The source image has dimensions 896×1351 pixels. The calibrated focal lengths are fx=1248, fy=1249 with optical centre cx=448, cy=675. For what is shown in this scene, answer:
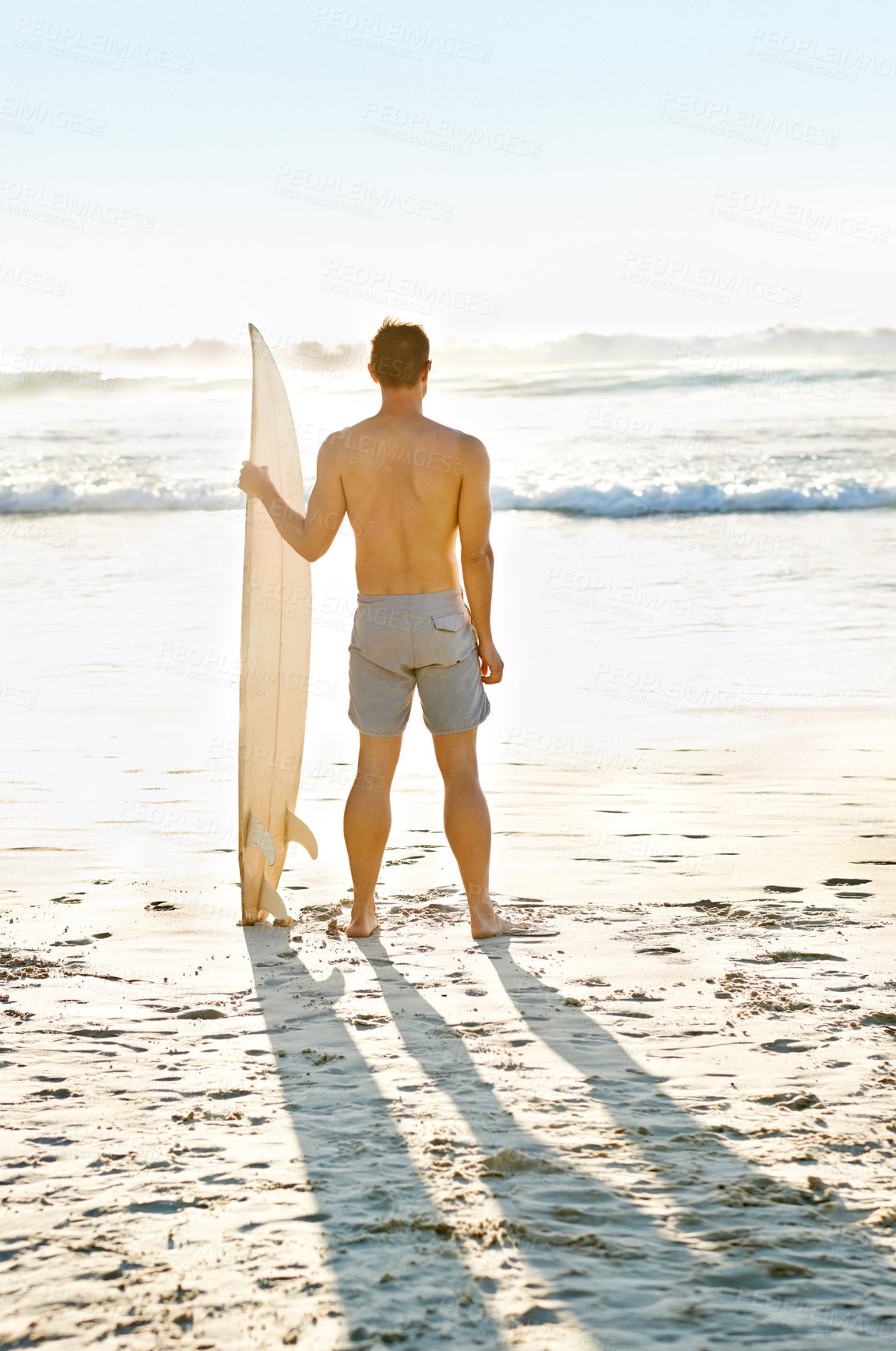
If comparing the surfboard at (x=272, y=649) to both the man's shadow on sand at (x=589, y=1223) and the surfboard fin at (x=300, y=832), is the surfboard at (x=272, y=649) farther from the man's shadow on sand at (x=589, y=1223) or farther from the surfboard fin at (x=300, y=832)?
the man's shadow on sand at (x=589, y=1223)

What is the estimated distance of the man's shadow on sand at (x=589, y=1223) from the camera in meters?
1.87

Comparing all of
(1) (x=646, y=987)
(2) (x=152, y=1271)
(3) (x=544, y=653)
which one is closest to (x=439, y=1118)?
(2) (x=152, y=1271)

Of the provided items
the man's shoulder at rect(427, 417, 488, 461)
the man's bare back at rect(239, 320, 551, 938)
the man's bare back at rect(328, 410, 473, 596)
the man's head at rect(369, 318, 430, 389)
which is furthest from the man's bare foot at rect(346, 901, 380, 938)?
the man's head at rect(369, 318, 430, 389)

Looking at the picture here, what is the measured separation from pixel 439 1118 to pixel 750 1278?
0.75 meters

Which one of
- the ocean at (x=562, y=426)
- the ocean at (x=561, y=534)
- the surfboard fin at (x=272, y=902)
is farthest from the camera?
the ocean at (x=562, y=426)

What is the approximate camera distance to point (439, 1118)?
250 centimetres

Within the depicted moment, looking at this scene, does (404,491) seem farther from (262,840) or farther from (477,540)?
(262,840)

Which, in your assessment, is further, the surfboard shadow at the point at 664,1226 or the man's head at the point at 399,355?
the man's head at the point at 399,355

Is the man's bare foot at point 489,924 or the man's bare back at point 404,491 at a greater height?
the man's bare back at point 404,491

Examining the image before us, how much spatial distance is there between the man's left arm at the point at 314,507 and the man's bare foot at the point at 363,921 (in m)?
1.08

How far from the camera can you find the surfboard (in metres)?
4.16

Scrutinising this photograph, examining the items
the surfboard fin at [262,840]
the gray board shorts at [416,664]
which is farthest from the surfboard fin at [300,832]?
the gray board shorts at [416,664]

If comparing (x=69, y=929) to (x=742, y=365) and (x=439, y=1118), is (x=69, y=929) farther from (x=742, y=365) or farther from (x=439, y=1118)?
(x=742, y=365)

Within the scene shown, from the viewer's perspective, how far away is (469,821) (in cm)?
387
